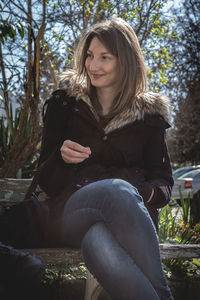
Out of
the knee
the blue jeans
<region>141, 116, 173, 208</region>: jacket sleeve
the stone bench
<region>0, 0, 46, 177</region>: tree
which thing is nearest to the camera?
the blue jeans

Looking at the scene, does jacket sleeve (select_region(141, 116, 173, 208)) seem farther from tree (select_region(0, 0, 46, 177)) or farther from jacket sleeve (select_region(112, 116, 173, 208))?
tree (select_region(0, 0, 46, 177))

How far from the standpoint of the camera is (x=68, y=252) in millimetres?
2182

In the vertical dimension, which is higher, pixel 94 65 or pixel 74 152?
pixel 94 65

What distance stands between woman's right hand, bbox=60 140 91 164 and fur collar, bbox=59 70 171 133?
272 mm

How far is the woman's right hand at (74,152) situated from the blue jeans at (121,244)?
0.26 m

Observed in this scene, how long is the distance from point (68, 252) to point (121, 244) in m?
0.47

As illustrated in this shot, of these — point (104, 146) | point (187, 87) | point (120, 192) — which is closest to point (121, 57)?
point (104, 146)

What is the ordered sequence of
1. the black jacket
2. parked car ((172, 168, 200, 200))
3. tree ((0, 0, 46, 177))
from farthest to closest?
1. parked car ((172, 168, 200, 200))
2. tree ((0, 0, 46, 177))
3. the black jacket

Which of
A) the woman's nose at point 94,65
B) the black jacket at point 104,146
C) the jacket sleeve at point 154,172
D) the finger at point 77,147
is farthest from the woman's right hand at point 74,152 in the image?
the woman's nose at point 94,65

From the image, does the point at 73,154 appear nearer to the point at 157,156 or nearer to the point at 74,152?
the point at 74,152

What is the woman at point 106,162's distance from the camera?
1.81 metres

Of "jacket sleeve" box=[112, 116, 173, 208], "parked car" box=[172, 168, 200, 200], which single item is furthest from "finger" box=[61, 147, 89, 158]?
"parked car" box=[172, 168, 200, 200]

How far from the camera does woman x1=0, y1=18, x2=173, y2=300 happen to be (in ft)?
5.92

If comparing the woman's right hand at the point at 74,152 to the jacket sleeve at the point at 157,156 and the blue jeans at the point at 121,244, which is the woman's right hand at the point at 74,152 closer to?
the blue jeans at the point at 121,244
